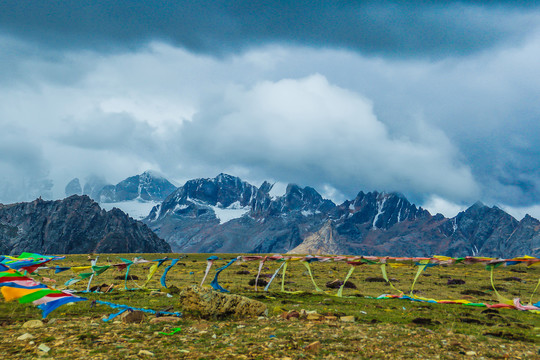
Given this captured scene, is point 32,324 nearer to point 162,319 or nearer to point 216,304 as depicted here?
point 162,319

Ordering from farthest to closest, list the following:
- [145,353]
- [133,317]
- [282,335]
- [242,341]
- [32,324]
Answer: [133,317]
[32,324]
[282,335]
[242,341]
[145,353]

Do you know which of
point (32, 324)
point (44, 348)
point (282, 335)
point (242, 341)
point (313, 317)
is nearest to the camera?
point (44, 348)

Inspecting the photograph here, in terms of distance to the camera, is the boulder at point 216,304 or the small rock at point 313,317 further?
the boulder at point 216,304

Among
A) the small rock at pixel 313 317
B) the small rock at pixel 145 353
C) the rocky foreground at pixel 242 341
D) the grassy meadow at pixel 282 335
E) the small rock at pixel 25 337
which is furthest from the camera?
the small rock at pixel 313 317

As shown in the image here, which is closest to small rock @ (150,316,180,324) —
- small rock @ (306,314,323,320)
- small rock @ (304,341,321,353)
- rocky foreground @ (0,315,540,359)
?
rocky foreground @ (0,315,540,359)

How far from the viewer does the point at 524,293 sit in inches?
1142

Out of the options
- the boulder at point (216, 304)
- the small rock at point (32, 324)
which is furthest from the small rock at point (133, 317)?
the small rock at point (32, 324)

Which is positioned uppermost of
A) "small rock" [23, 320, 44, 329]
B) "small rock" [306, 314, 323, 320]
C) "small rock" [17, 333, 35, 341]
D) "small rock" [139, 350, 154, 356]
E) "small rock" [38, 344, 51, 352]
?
"small rock" [306, 314, 323, 320]

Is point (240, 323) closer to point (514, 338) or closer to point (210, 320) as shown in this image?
point (210, 320)

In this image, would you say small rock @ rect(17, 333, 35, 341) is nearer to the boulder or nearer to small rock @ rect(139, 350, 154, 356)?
small rock @ rect(139, 350, 154, 356)

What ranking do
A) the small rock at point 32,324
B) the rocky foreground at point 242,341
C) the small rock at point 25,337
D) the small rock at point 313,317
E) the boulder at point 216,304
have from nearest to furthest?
the rocky foreground at point 242,341 → the small rock at point 25,337 → the small rock at point 32,324 → the small rock at point 313,317 → the boulder at point 216,304

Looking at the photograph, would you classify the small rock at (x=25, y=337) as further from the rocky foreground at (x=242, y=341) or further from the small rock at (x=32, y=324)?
the small rock at (x=32, y=324)

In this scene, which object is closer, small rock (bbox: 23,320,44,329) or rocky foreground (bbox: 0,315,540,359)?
rocky foreground (bbox: 0,315,540,359)

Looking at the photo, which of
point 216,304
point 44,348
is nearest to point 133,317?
point 216,304
